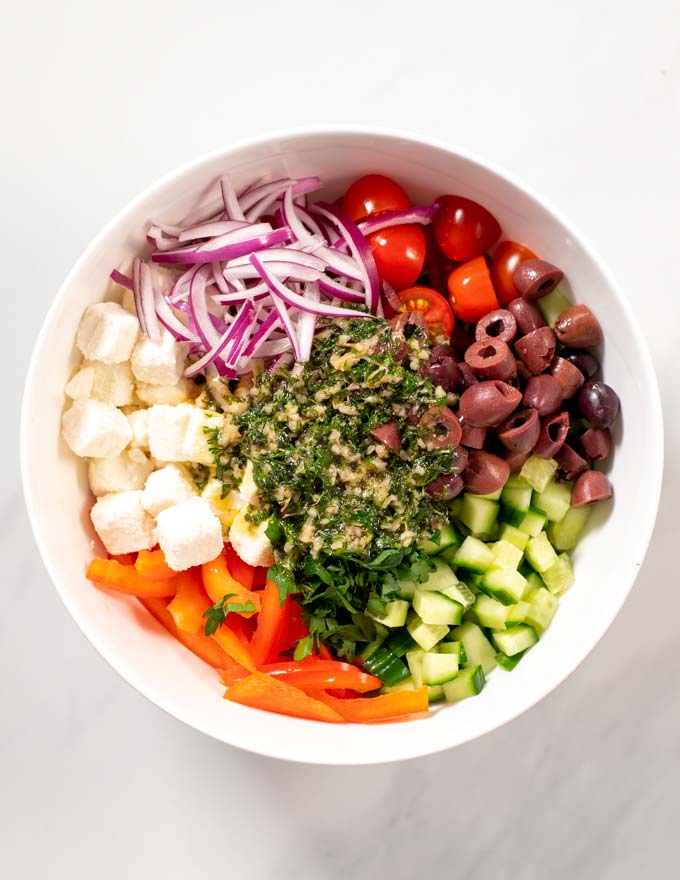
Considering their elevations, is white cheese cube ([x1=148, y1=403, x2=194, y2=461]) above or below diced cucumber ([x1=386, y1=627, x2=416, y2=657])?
above

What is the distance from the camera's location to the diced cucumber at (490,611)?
1.86 m

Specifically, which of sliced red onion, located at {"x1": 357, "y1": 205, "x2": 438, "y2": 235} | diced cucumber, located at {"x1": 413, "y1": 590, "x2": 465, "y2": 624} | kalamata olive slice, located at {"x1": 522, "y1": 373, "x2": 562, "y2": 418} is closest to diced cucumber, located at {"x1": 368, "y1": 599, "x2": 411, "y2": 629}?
diced cucumber, located at {"x1": 413, "y1": 590, "x2": 465, "y2": 624}

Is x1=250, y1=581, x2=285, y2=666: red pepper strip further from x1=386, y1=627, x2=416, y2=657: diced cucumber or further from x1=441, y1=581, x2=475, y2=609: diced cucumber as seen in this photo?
x1=441, y1=581, x2=475, y2=609: diced cucumber

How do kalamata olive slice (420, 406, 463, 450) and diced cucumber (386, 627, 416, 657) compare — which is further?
diced cucumber (386, 627, 416, 657)

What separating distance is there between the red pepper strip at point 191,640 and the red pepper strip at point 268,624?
0.30 ft

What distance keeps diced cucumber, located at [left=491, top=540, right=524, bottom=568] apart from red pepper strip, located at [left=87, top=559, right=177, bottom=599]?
80cm

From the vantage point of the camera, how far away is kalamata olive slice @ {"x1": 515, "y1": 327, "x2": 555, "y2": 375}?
1.80 metres

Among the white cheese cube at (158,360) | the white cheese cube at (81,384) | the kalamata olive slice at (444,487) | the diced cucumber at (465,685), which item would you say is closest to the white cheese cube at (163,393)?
the white cheese cube at (158,360)

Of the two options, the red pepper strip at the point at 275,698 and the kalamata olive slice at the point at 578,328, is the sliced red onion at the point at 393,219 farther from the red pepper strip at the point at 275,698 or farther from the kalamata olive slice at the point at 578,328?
the red pepper strip at the point at 275,698

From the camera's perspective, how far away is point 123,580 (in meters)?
1.81

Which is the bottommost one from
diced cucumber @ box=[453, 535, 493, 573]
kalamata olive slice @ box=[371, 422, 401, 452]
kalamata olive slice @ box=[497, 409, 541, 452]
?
diced cucumber @ box=[453, 535, 493, 573]

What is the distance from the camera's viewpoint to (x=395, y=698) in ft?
6.07

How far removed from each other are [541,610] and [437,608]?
264mm

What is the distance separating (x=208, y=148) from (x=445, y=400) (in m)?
0.99
